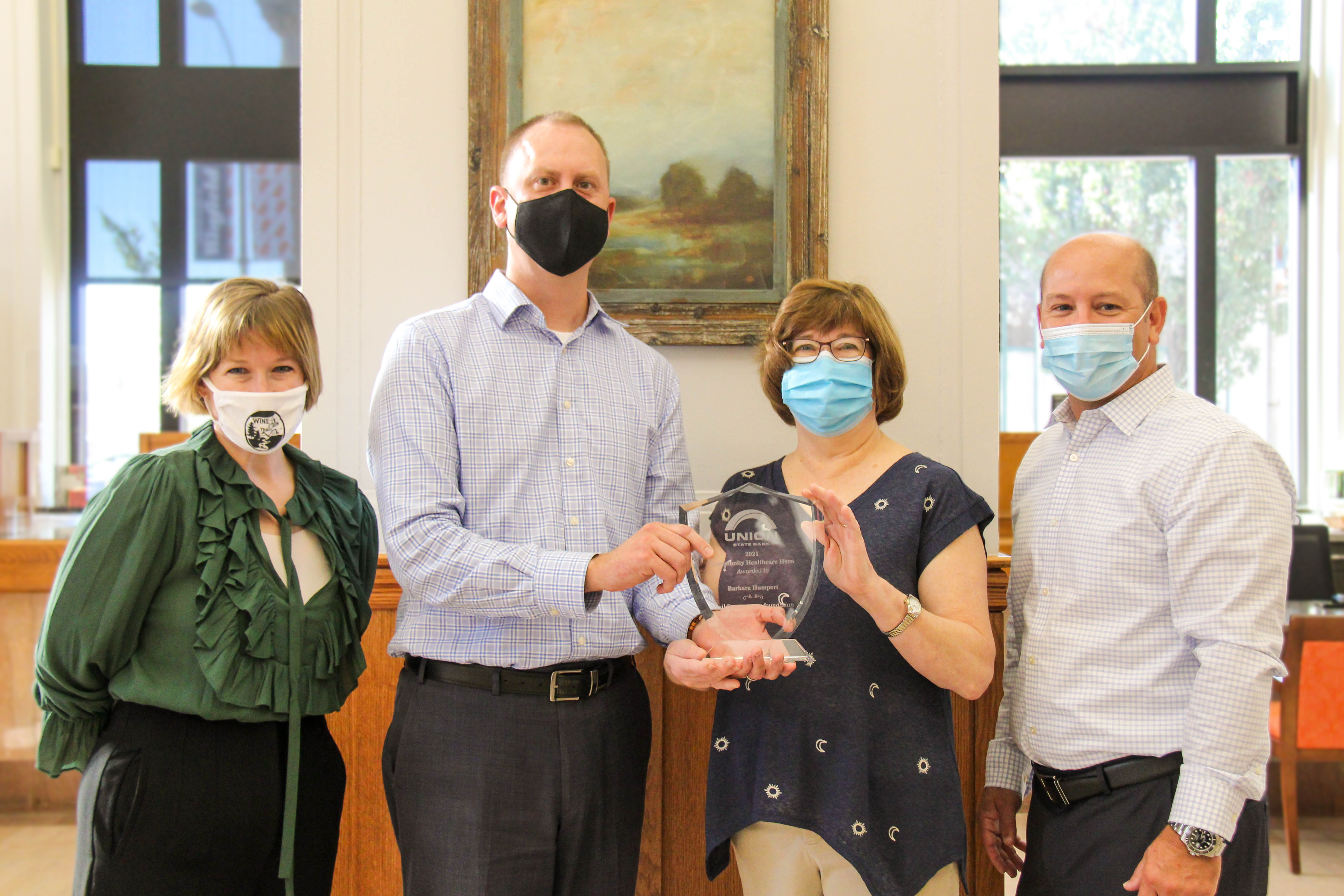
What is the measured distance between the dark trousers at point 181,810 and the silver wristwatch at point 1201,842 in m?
1.37

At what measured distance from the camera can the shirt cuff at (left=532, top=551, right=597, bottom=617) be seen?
147 centimetres

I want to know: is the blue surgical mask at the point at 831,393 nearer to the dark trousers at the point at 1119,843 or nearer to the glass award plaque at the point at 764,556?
the glass award plaque at the point at 764,556

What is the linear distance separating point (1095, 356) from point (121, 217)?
670 cm

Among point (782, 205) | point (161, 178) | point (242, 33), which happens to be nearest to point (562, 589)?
point (782, 205)

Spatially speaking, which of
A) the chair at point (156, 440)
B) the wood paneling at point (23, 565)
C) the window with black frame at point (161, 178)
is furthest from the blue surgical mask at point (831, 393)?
the window with black frame at point (161, 178)

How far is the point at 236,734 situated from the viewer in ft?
4.81

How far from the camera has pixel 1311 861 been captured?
3.65 meters

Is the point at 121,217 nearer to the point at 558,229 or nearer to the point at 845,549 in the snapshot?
the point at 558,229

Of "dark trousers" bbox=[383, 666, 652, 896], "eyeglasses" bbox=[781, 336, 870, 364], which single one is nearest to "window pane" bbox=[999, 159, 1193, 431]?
"eyeglasses" bbox=[781, 336, 870, 364]

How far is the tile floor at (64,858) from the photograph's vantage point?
3217mm

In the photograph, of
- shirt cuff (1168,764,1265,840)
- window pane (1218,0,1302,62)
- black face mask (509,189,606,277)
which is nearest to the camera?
shirt cuff (1168,764,1265,840)

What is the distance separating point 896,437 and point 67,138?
635cm

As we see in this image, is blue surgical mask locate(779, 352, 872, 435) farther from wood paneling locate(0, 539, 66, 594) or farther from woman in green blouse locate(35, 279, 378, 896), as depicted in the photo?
wood paneling locate(0, 539, 66, 594)

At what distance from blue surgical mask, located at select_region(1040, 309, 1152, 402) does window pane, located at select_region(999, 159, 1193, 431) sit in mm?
4422
